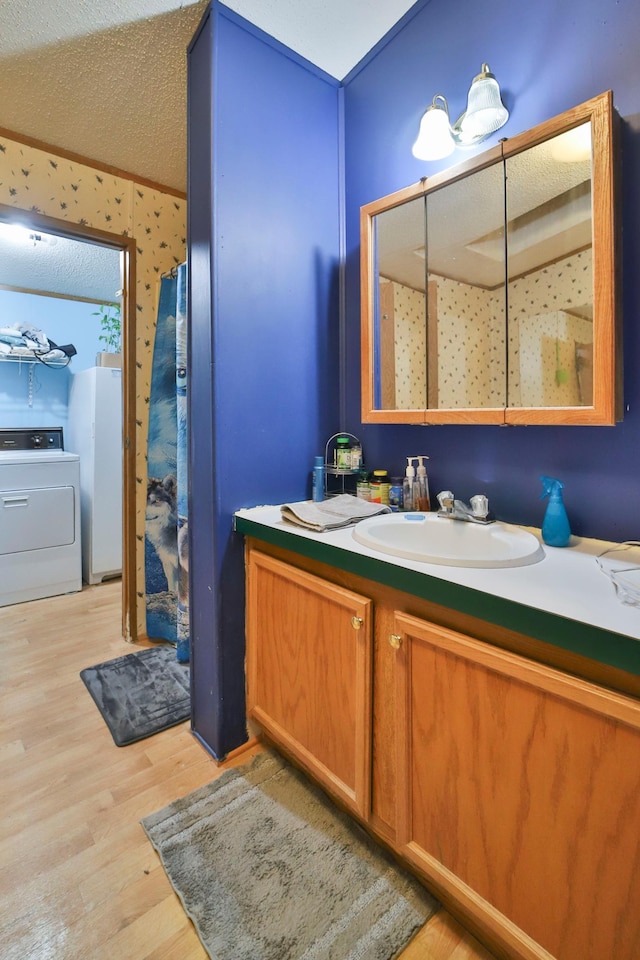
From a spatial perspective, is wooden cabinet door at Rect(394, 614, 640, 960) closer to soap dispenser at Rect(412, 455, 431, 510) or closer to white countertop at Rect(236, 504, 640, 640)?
white countertop at Rect(236, 504, 640, 640)

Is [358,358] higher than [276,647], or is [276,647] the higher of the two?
[358,358]

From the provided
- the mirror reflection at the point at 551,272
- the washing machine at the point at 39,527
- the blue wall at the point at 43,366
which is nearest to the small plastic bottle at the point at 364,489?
the mirror reflection at the point at 551,272

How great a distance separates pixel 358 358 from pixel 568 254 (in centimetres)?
79

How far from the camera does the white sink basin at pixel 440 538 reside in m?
1.01

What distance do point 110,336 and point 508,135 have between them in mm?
3387

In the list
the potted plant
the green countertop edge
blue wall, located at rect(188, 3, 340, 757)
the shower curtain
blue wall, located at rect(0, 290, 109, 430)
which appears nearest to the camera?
the green countertop edge

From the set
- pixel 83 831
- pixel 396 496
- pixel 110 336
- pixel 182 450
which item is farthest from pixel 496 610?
pixel 110 336

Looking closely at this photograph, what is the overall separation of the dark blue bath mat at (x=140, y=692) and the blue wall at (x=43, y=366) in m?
2.47

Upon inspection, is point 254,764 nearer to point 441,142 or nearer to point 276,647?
point 276,647

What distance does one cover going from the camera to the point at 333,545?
112cm

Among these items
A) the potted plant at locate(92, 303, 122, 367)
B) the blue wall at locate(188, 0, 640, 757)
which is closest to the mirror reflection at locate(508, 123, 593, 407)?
the blue wall at locate(188, 0, 640, 757)

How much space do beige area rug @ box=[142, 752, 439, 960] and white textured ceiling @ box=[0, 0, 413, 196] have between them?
2.50 m

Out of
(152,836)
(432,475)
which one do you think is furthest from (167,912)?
(432,475)

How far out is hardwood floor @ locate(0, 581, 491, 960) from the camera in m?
0.98
